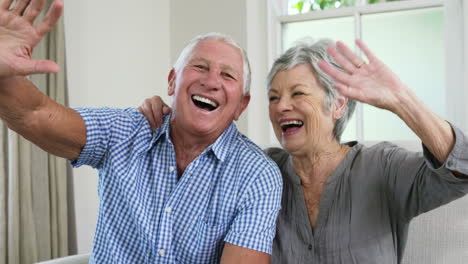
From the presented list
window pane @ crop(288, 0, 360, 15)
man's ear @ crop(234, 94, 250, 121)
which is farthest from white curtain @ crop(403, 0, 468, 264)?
window pane @ crop(288, 0, 360, 15)

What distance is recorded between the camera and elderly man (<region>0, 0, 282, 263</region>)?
1.41m

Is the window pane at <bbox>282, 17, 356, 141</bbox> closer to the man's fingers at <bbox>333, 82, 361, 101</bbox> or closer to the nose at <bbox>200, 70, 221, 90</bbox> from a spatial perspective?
the nose at <bbox>200, 70, 221, 90</bbox>

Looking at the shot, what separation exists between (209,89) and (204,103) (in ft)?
0.23

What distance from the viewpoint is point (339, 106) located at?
1616 mm

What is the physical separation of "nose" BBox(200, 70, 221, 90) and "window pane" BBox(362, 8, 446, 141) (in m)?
2.12

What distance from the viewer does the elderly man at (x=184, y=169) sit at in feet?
4.63

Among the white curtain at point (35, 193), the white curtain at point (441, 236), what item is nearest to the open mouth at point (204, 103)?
the white curtain at point (441, 236)

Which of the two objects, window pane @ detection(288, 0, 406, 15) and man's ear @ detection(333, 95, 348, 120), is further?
window pane @ detection(288, 0, 406, 15)

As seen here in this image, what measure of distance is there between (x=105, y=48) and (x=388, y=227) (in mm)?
2648

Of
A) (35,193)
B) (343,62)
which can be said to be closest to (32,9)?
(343,62)

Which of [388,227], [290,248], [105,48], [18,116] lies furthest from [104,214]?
[105,48]

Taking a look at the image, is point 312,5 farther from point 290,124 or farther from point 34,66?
point 34,66

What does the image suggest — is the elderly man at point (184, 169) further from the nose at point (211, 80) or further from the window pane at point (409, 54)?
the window pane at point (409, 54)

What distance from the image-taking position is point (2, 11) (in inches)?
41.7
